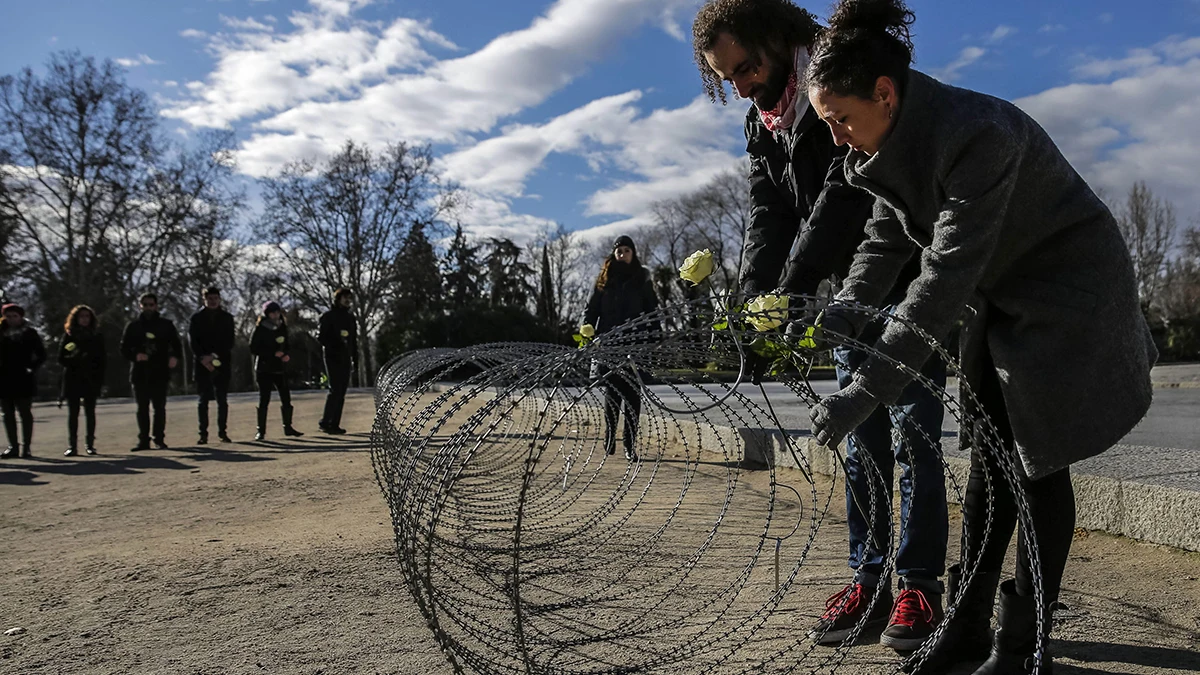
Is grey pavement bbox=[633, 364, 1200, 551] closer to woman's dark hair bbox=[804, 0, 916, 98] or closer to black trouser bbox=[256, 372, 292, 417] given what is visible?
woman's dark hair bbox=[804, 0, 916, 98]

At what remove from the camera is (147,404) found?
420 inches

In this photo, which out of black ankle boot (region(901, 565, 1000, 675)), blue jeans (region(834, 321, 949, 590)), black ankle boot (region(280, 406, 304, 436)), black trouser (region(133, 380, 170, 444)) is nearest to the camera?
black ankle boot (region(901, 565, 1000, 675))

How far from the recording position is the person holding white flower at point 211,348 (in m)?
10.8

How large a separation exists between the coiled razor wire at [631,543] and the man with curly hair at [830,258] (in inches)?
4.1

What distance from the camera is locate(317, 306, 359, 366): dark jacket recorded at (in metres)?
11.0

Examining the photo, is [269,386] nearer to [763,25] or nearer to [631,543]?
[631,543]

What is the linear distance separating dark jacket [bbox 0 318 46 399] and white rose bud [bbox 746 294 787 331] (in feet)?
34.2

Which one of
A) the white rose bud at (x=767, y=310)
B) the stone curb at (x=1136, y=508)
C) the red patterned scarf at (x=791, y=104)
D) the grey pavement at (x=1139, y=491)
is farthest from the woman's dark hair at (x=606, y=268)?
the white rose bud at (x=767, y=310)

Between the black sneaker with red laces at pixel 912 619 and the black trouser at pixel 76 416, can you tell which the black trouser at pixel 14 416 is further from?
the black sneaker with red laces at pixel 912 619

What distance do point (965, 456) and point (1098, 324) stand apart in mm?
2579

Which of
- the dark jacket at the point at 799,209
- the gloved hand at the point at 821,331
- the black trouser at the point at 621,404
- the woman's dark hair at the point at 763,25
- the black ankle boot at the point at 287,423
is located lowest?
the black ankle boot at the point at 287,423

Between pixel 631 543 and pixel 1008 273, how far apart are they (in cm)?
262

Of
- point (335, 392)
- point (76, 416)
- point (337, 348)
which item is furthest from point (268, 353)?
point (76, 416)

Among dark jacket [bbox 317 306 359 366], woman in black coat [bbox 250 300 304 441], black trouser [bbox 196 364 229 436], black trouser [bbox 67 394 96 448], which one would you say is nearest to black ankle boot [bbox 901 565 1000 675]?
dark jacket [bbox 317 306 359 366]
